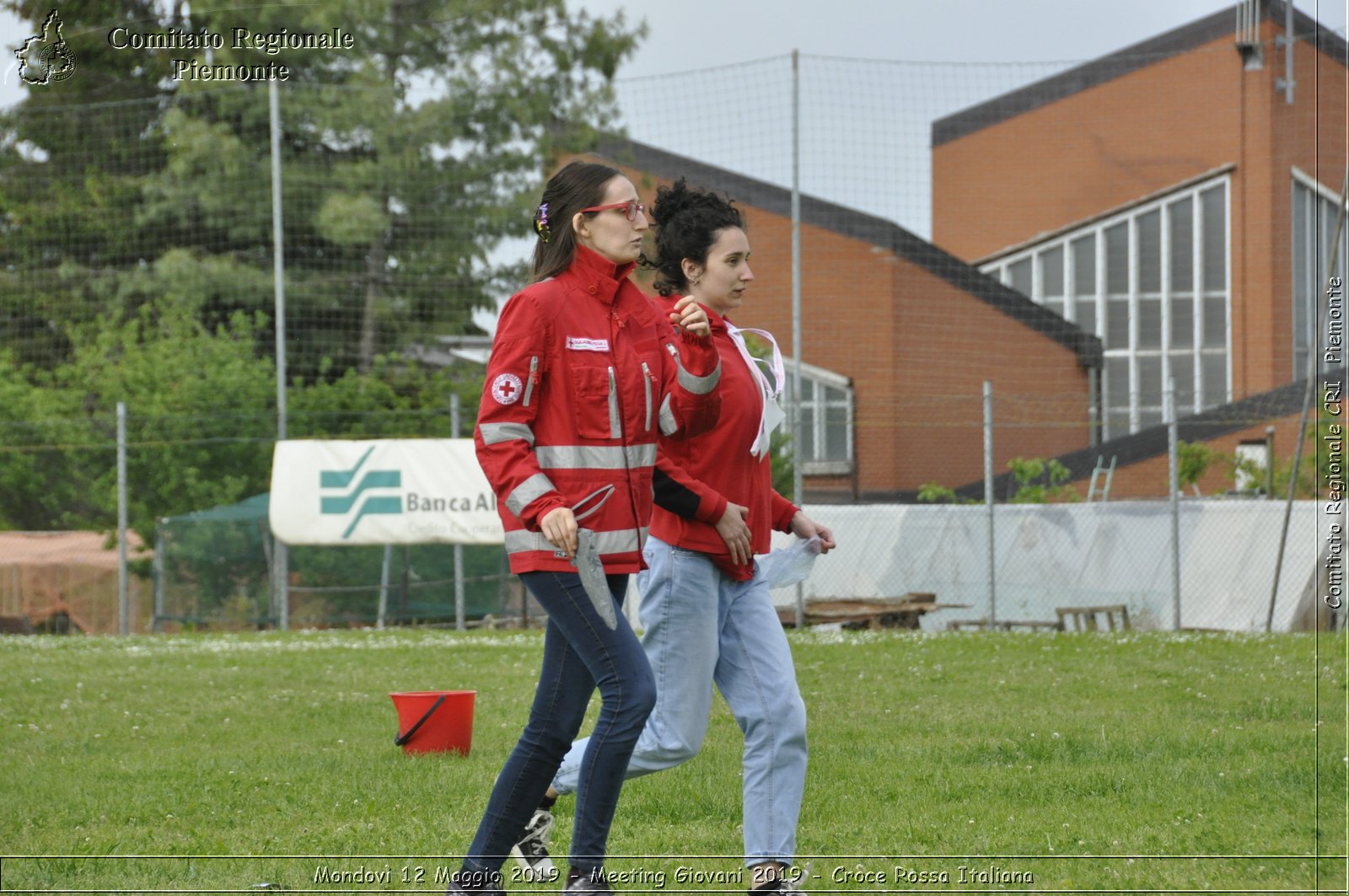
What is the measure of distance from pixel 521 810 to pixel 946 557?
36.0ft

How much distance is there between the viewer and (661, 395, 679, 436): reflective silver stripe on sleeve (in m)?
3.85

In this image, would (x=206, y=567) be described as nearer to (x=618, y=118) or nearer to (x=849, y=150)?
(x=618, y=118)

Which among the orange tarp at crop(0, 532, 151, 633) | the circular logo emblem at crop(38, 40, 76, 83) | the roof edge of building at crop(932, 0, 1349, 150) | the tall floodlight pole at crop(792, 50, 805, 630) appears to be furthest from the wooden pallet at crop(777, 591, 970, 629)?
the circular logo emblem at crop(38, 40, 76, 83)

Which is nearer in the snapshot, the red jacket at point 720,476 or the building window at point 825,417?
the red jacket at point 720,476

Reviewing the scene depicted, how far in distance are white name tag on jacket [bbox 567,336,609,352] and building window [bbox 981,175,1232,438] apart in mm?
19976

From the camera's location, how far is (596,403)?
3.60 metres

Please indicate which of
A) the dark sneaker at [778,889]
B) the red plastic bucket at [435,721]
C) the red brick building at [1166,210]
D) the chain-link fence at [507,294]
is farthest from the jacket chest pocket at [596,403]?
the red brick building at [1166,210]

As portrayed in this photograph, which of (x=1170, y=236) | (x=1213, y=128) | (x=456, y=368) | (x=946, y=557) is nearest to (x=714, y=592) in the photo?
(x=946, y=557)

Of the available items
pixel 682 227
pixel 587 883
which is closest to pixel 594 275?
pixel 682 227

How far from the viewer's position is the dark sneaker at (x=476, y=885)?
3629mm

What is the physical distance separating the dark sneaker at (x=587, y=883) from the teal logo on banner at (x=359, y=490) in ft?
34.4

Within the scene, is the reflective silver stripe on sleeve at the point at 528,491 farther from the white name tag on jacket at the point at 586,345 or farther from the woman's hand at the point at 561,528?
the white name tag on jacket at the point at 586,345

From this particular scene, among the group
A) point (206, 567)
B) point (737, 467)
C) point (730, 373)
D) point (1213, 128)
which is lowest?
point (206, 567)

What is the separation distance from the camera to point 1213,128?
2145cm
